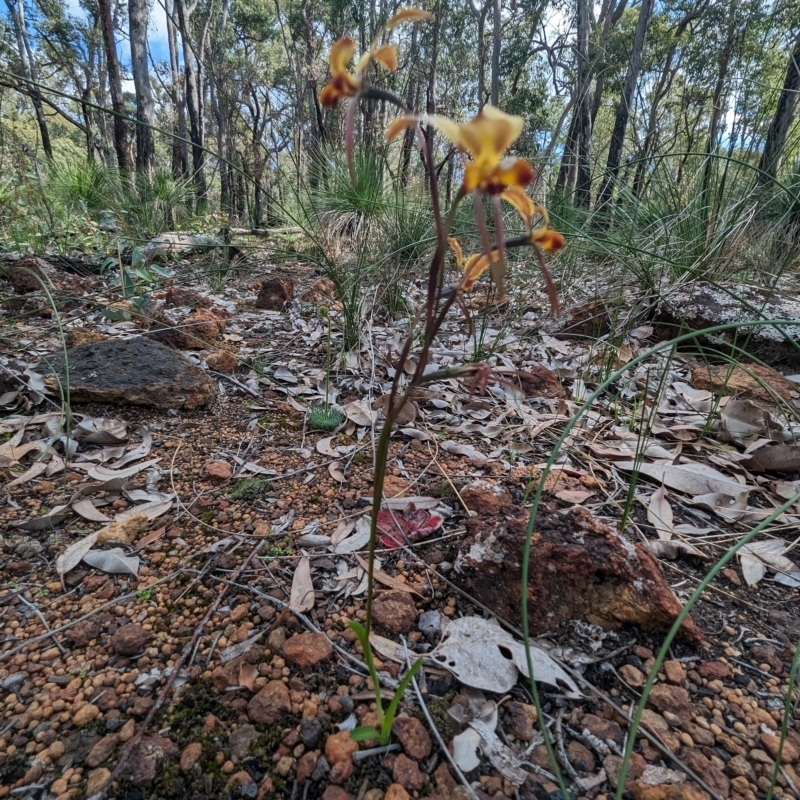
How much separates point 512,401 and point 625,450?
0.38 meters

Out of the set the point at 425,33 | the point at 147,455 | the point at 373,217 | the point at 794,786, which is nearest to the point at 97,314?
the point at 147,455

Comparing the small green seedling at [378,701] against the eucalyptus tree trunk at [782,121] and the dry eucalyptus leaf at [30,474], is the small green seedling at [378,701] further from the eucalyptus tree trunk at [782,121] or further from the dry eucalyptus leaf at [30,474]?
the eucalyptus tree trunk at [782,121]

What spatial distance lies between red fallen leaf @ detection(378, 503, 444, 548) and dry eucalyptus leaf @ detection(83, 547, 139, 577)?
1.56ft

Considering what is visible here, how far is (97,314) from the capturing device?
7.29 feet

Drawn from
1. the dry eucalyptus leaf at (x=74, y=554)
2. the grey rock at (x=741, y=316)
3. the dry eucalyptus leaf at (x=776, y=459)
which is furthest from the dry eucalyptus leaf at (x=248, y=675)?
the grey rock at (x=741, y=316)

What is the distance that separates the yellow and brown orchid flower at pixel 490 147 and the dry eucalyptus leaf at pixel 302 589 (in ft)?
2.32

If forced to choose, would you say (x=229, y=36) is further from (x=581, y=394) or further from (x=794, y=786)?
(x=794, y=786)

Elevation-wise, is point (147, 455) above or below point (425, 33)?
below

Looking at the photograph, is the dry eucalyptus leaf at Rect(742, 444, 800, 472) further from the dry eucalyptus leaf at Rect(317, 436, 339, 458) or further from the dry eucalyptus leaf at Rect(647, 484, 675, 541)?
the dry eucalyptus leaf at Rect(317, 436, 339, 458)

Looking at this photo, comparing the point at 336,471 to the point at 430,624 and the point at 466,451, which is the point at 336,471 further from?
the point at 430,624

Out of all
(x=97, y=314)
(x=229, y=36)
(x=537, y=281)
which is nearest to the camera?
(x=97, y=314)

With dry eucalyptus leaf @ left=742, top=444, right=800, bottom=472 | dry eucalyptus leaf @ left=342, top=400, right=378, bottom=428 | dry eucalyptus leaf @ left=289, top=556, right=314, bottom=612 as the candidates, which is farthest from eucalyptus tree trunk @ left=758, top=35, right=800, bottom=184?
dry eucalyptus leaf @ left=289, top=556, right=314, bottom=612

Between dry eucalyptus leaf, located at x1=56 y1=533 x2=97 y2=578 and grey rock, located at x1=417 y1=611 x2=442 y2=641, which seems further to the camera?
dry eucalyptus leaf, located at x1=56 y1=533 x2=97 y2=578

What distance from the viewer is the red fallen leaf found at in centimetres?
93
